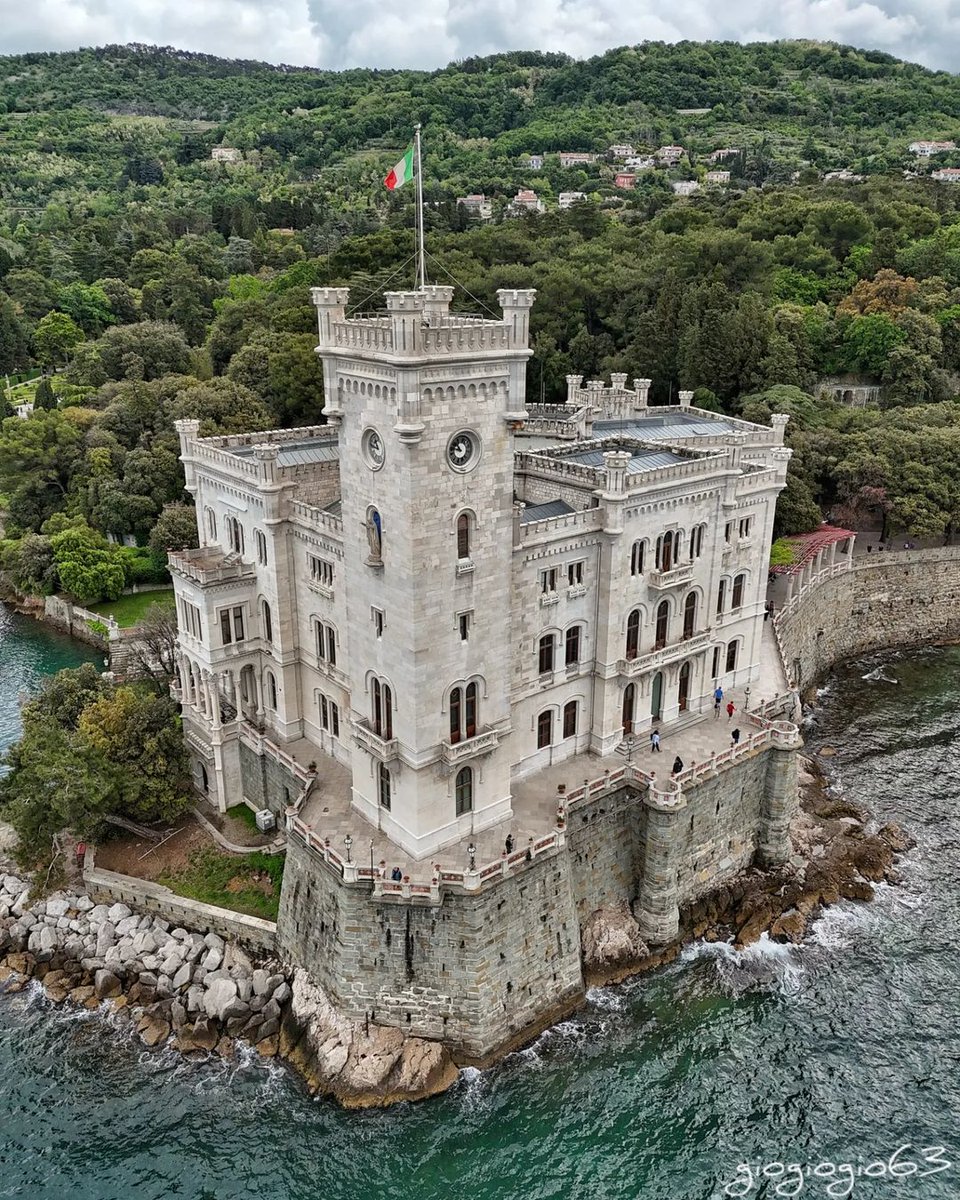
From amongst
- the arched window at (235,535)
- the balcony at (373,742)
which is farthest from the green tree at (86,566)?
the balcony at (373,742)

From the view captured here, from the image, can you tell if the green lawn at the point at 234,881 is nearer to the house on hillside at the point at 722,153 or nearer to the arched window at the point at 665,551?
the arched window at the point at 665,551

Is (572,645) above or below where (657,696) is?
above

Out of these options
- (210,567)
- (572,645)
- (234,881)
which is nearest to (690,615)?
(572,645)

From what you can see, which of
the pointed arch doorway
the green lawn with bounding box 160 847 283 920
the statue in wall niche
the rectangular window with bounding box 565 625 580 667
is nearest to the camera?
the statue in wall niche

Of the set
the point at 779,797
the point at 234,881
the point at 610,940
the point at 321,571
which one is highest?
the point at 321,571

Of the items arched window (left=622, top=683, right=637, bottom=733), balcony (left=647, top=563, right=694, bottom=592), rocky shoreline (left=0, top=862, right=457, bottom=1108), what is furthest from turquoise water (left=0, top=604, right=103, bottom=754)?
balcony (left=647, top=563, right=694, bottom=592)

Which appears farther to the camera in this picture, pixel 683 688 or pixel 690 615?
pixel 683 688

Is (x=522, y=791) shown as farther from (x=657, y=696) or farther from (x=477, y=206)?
(x=477, y=206)

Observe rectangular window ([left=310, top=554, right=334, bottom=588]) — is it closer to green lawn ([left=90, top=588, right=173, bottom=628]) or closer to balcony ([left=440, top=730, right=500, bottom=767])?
balcony ([left=440, top=730, right=500, bottom=767])
